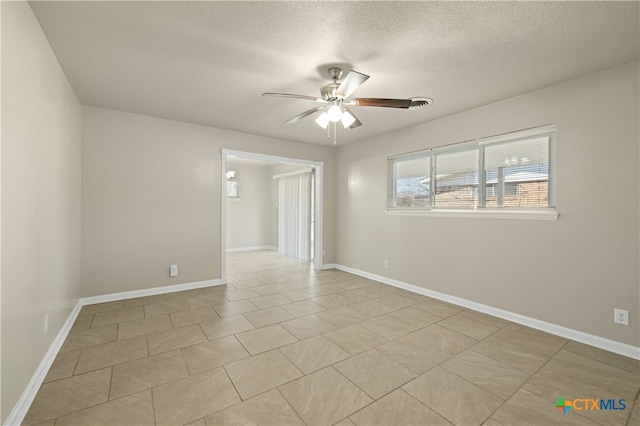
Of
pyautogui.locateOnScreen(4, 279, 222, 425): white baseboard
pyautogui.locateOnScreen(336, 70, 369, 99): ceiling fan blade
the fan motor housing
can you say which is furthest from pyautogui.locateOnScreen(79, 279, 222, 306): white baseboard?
pyautogui.locateOnScreen(336, 70, 369, 99): ceiling fan blade

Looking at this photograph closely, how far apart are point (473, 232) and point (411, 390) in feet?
7.39

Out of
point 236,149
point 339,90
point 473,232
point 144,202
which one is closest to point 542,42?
point 339,90

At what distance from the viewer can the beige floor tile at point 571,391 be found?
1726mm

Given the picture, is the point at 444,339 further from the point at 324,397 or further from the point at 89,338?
the point at 89,338

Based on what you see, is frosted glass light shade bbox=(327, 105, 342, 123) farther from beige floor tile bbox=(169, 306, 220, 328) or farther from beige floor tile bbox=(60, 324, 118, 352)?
beige floor tile bbox=(60, 324, 118, 352)

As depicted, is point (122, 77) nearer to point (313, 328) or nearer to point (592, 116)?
point (313, 328)

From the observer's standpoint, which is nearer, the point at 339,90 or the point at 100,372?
the point at 100,372

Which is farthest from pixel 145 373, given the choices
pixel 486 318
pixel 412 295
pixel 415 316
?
pixel 486 318

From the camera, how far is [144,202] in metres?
3.91

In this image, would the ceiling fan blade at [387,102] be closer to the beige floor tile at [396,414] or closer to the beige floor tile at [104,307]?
the beige floor tile at [396,414]

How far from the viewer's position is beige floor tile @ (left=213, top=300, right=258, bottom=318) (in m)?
3.32

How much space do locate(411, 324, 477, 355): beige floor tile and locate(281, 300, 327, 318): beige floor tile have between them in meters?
1.17

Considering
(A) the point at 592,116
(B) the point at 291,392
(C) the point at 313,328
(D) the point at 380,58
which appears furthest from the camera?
(C) the point at 313,328

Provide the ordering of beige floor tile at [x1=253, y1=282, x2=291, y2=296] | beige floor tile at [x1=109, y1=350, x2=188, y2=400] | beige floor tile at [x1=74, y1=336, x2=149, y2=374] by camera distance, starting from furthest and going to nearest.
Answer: beige floor tile at [x1=253, y1=282, x2=291, y2=296] → beige floor tile at [x1=74, y1=336, x2=149, y2=374] → beige floor tile at [x1=109, y1=350, x2=188, y2=400]
